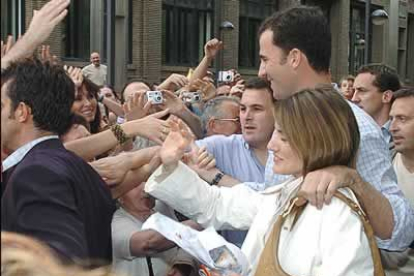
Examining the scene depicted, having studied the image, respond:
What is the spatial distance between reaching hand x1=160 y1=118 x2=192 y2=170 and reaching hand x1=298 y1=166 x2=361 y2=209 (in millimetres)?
634

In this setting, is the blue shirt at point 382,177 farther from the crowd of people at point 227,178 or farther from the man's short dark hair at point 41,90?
the man's short dark hair at point 41,90

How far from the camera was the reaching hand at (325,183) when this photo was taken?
2.75 m

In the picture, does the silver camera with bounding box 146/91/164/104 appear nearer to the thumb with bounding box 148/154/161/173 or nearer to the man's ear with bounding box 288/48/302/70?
the thumb with bounding box 148/154/161/173

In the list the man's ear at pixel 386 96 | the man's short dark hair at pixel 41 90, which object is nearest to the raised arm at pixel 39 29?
the man's short dark hair at pixel 41 90

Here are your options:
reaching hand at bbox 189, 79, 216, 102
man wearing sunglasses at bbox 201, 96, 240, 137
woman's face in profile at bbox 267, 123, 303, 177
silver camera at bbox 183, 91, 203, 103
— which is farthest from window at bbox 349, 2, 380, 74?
woman's face in profile at bbox 267, 123, 303, 177

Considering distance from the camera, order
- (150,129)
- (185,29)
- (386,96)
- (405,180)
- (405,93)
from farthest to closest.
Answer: (185,29) < (386,96) < (405,93) < (405,180) < (150,129)

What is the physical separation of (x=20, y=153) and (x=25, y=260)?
1.70m

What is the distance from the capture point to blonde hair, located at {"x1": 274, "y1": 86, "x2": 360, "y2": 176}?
9.25 feet

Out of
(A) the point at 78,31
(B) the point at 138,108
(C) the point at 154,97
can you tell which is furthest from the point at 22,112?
(A) the point at 78,31

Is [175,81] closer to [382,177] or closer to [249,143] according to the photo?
[249,143]

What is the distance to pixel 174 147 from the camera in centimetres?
325

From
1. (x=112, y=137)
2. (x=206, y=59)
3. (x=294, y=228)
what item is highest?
(x=206, y=59)

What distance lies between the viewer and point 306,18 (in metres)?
3.71

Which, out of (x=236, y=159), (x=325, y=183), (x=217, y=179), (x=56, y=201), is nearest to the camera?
(x=56, y=201)
